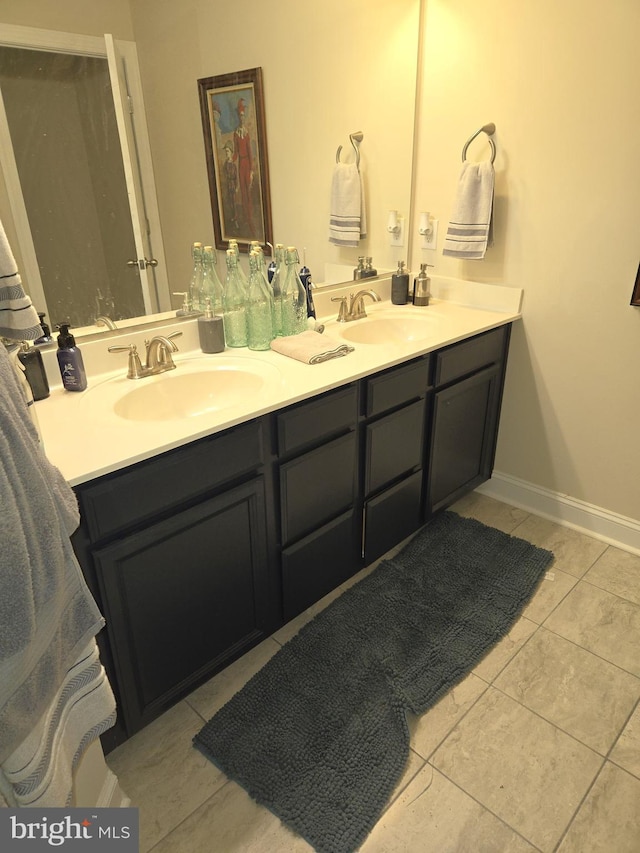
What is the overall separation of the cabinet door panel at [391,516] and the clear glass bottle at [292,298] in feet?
2.09

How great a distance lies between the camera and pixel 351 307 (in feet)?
6.90

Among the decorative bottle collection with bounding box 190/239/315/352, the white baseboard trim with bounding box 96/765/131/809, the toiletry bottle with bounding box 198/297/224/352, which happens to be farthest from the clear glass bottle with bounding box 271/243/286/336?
the white baseboard trim with bounding box 96/765/131/809

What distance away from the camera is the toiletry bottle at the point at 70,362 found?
1.37 metres

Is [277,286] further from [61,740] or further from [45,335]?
[61,740]

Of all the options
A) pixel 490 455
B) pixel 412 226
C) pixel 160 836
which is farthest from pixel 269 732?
pixel 412 226

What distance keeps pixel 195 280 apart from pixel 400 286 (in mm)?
944

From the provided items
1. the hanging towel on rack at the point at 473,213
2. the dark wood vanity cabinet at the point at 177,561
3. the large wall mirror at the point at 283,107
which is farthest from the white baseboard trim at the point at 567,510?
the dark wood vanity cabinet at the point at 177,561

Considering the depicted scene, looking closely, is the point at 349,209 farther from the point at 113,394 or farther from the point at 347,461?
the point at 113,394

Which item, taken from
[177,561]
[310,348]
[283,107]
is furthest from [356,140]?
[177,561]

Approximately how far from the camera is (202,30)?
5.11 ft

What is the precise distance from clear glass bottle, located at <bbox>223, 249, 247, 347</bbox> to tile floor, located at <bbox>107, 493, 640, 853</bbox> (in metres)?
0.94

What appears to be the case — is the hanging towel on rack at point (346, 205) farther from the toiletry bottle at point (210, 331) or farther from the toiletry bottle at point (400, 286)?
the toiletry bottle at point (210, 331)

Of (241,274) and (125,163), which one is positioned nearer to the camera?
(125,163)

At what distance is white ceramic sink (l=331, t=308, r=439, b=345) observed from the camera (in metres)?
2.07
